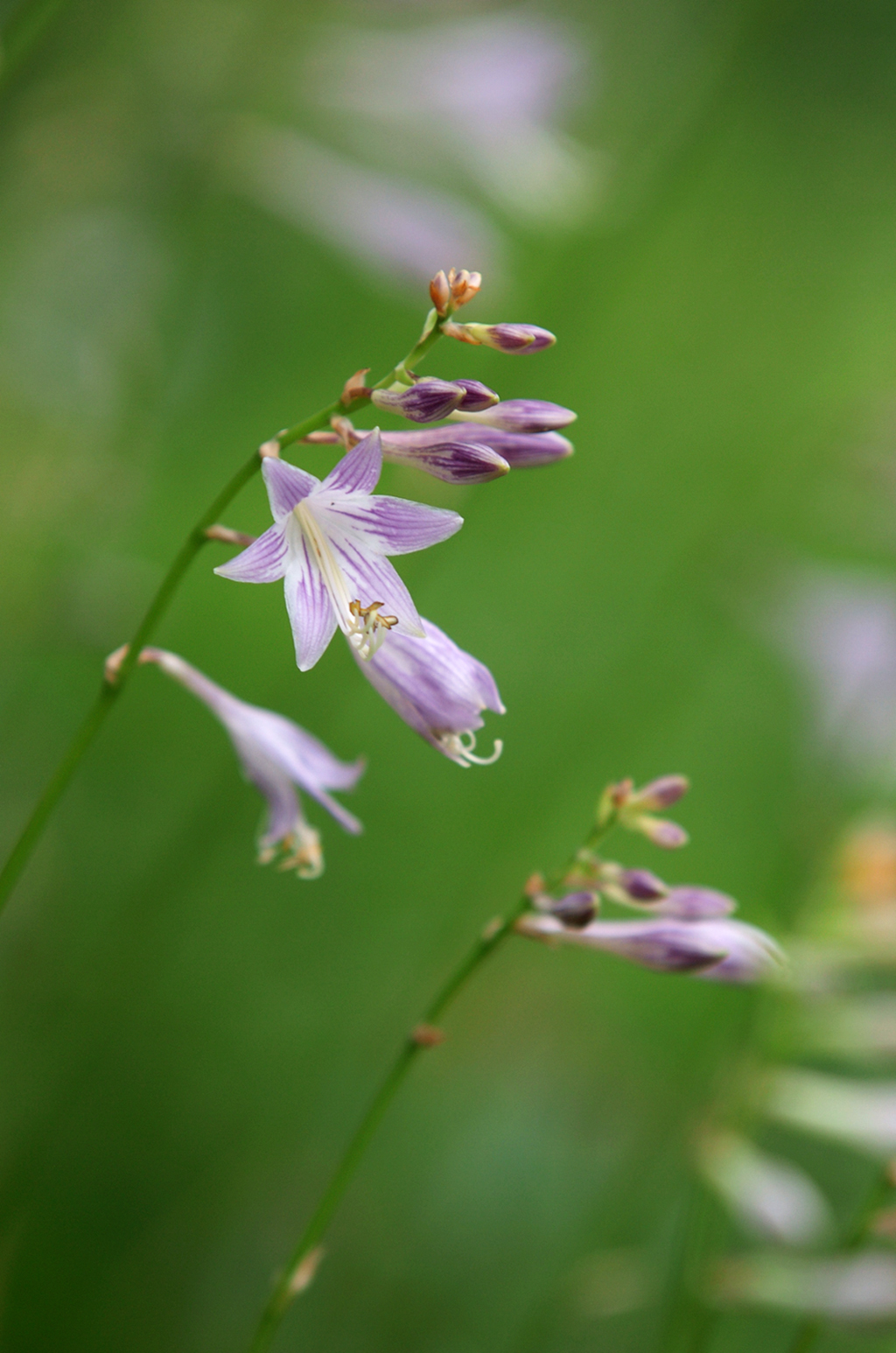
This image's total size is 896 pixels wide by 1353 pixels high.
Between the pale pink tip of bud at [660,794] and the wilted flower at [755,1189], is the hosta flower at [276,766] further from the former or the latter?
the wilted flower at [755,1189]

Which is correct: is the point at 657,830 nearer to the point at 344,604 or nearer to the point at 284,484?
the point at 344,604

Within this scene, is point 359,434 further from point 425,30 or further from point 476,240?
point 425,30

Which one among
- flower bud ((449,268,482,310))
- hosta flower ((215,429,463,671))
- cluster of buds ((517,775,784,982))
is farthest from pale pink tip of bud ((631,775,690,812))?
flower bud ((449,268,482,310))

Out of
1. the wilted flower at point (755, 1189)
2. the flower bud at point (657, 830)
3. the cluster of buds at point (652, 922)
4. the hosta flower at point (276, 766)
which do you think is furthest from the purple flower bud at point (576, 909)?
the wilted flower at point (755, 1189)

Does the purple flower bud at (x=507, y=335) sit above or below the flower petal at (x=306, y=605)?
above

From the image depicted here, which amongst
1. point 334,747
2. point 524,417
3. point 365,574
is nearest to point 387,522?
point 365,574
